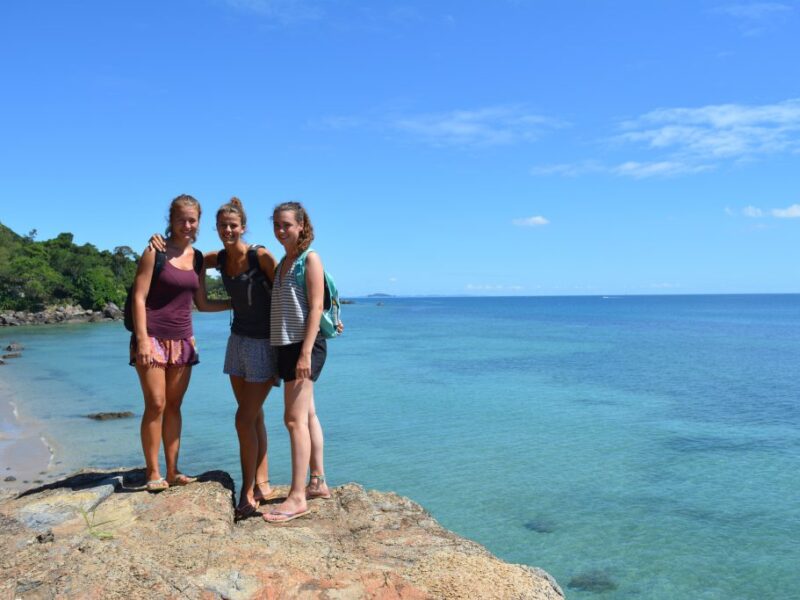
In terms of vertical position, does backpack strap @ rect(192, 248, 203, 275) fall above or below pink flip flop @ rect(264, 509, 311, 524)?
above

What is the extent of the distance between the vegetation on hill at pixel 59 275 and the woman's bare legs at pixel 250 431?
56.9m

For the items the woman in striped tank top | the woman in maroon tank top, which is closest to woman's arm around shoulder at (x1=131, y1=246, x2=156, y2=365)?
the woman in maroon tank top

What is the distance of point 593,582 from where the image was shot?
7273mm

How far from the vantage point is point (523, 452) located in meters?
12.8

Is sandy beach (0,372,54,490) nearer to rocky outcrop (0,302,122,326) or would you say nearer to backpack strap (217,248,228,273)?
backpack strap (217,248,228,273)

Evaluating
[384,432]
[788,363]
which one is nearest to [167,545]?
[384,432]

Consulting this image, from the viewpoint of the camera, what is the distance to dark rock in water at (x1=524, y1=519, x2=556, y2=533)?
343 inches

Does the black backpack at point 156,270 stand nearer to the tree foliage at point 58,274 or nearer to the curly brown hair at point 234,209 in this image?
the curly brown hair at point 234,209

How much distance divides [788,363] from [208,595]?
106ft

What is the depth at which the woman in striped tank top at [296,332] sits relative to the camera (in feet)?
14.8

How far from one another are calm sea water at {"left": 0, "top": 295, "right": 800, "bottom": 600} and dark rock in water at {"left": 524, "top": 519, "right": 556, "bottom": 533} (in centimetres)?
4

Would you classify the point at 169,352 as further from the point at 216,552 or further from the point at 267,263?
the point at 216,552

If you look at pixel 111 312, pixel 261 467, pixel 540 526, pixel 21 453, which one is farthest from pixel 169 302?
pixel 111 312

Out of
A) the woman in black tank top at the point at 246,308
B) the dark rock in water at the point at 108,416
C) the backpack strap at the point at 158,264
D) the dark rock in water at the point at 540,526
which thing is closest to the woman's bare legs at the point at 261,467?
the woman in black tank top at the point at 246,308
